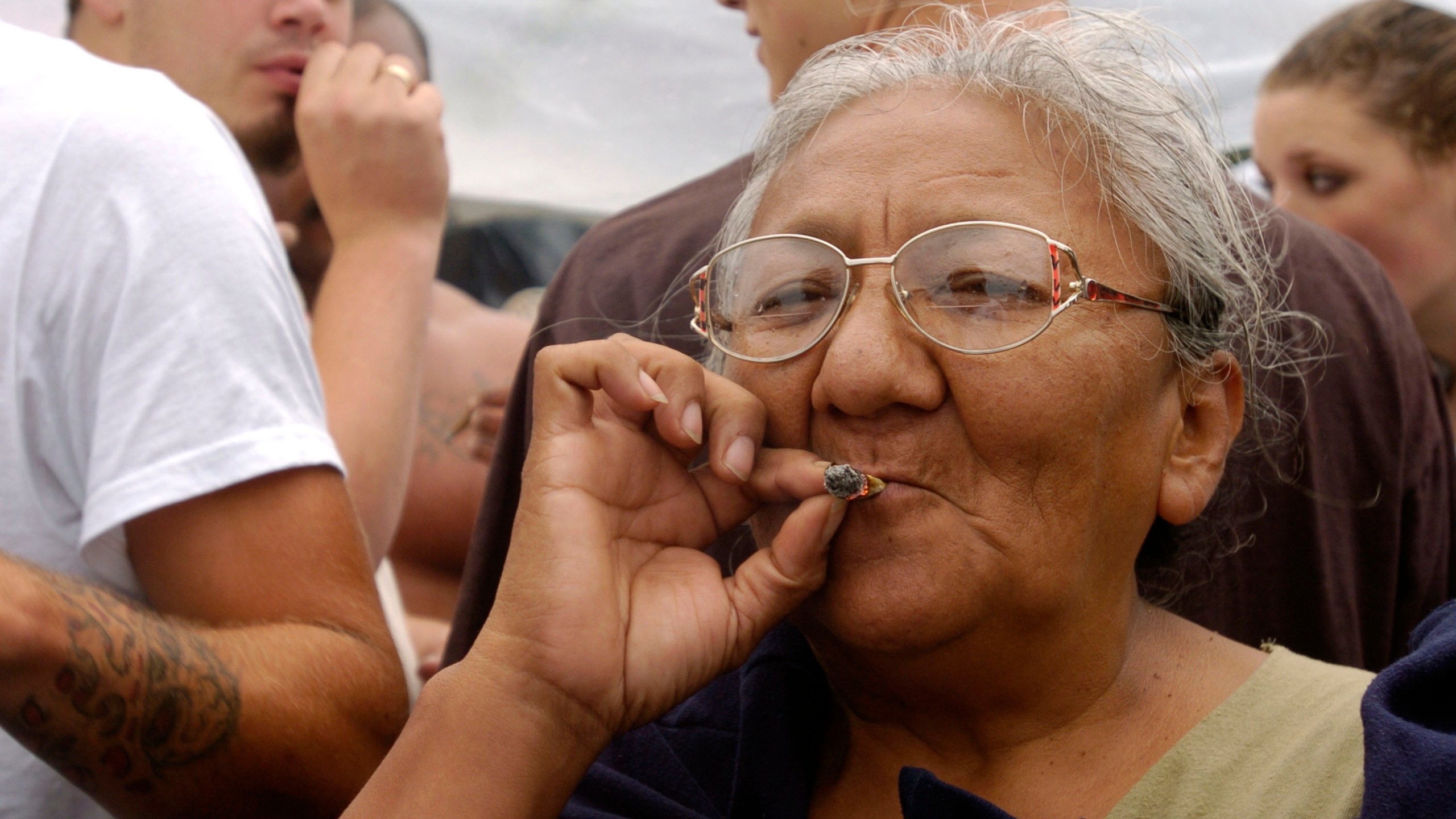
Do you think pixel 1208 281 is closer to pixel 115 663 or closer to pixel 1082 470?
pixel 1082 470

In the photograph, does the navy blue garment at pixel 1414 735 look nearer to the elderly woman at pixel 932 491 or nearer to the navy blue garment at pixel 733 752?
the elderly woman at pixel 932 491

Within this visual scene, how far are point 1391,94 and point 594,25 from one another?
2168 mm

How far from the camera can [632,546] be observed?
1944 mm

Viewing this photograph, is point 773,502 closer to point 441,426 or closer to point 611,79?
point 611,79

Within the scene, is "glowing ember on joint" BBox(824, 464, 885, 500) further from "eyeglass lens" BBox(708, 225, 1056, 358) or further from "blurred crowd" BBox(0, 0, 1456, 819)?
"eyeglass lens" BBox(708, 225, 1056, 358)

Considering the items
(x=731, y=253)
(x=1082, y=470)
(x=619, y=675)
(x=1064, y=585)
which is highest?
(x=731, y=253)

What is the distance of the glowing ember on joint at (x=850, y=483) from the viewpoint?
175 centimetres

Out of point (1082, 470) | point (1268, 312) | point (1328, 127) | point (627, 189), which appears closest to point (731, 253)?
point (1082, 470)

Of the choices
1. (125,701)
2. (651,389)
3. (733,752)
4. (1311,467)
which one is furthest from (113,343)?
(1311,467)

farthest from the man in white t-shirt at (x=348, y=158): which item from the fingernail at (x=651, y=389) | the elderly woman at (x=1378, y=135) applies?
the elderly woman at (x=1378, y=135)

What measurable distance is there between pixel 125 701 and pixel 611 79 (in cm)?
226

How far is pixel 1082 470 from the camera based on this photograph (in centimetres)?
177

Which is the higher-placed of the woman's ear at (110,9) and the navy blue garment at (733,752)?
the woman's ear at (110,9)

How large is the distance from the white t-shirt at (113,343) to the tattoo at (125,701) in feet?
0.58
